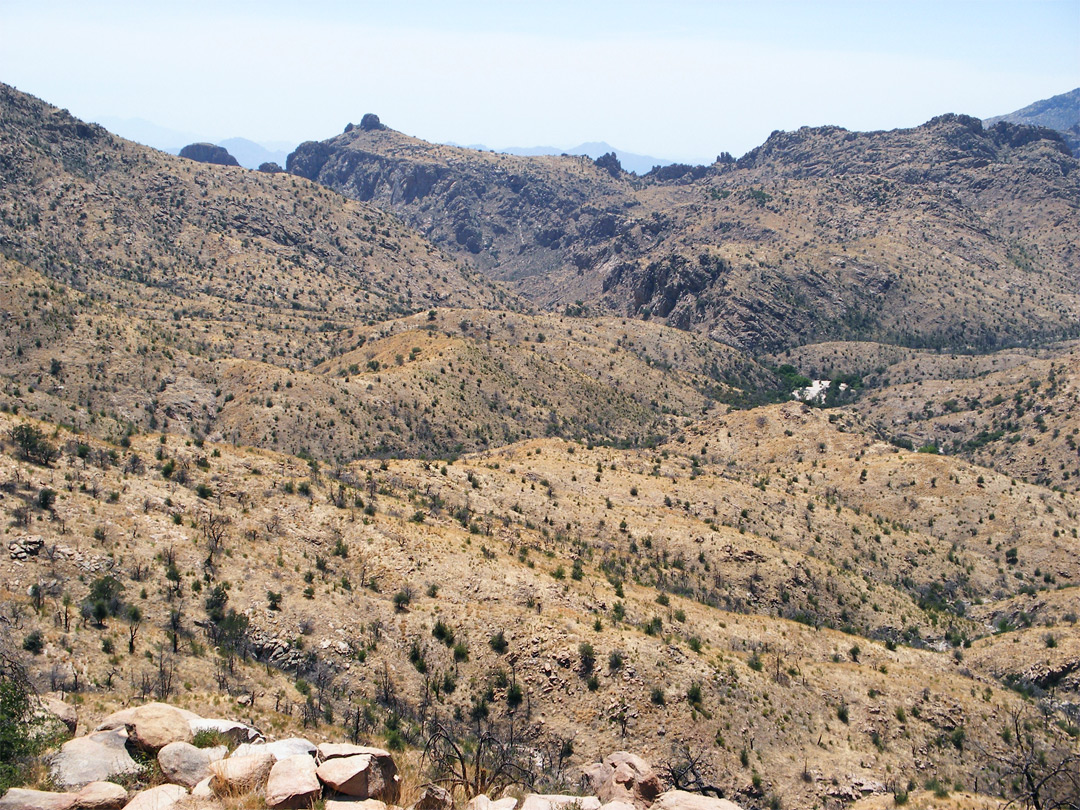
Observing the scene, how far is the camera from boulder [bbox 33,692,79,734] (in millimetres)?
17484

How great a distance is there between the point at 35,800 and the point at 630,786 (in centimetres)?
1285

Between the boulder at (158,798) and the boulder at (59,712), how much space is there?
487cm

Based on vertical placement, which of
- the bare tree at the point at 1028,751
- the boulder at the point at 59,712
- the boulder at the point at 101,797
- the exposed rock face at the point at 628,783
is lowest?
the bare tree at the point at 1028,751

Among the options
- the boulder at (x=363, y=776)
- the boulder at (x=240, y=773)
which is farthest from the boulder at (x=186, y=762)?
the boulder at (x=363, y=776)

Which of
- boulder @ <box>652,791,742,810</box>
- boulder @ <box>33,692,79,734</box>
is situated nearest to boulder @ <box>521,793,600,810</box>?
boulder @ <box>652,791,742,810</box>

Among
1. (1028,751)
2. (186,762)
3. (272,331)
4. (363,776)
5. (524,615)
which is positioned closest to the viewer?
(363,776)

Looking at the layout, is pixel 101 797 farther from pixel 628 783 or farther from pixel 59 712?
pixel 628 783

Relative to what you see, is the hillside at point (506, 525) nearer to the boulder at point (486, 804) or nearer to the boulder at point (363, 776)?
the boulder at point (363, 776)

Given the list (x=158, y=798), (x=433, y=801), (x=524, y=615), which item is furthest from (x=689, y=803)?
(x=524, y=615)

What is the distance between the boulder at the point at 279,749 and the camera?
1611cm

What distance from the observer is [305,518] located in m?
39.3

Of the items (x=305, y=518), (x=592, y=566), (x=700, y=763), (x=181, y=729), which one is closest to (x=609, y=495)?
(x=592, y=566)

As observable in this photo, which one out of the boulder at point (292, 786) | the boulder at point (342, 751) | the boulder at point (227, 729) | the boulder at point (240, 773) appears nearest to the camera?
the boulder at point (292, 786)

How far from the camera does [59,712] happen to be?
18.3 meters
